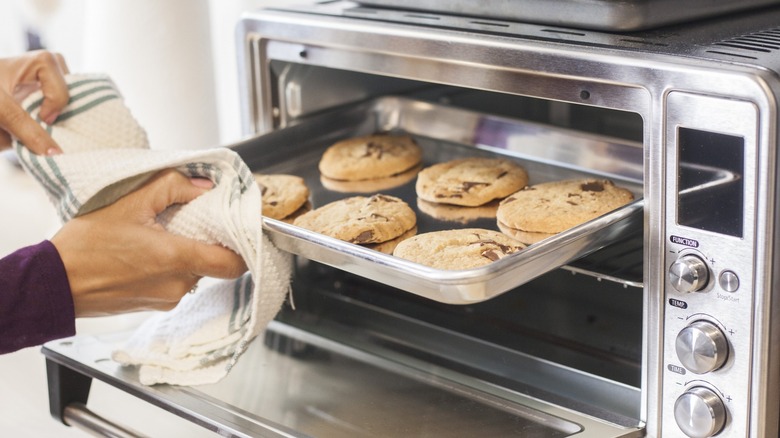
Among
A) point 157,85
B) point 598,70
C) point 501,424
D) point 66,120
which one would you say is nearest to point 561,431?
point 501,424

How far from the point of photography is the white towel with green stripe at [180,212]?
0.80m

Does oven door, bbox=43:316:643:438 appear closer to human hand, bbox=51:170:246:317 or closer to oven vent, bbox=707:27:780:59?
human hand, bbox=51:170:246:317

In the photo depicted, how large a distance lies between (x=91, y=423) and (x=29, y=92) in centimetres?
31

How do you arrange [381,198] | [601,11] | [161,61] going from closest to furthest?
1. [601,11]
2. [381,198]
3. [161,61]

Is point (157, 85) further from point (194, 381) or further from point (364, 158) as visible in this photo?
point (194, 381)

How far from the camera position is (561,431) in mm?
759

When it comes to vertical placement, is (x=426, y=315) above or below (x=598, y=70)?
below

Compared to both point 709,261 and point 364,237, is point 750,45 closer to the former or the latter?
point 709,261

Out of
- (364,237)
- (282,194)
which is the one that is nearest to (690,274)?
(364,237)

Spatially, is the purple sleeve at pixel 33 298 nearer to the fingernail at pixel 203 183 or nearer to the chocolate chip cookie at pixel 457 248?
the fingernail at pixel 203 183

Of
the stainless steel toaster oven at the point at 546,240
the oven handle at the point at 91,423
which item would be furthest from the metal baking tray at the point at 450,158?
the oven handle at the point at 91,423

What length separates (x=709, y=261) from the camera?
68 cm

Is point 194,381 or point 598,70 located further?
point 194,381

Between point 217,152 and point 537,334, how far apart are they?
35 cm
